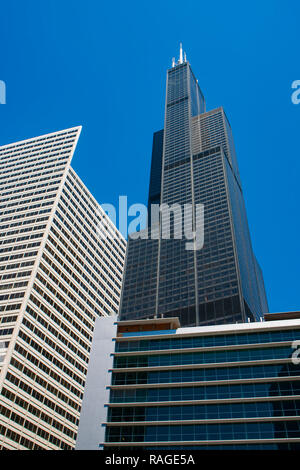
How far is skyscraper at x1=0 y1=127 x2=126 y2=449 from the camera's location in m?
91.3

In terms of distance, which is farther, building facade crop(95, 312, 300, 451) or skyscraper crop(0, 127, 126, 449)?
skyscraper crop(0, 127, 126, 449)

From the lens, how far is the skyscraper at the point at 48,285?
91312 millimetres

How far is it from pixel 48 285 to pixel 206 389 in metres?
57.3

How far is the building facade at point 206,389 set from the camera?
58.7 meters

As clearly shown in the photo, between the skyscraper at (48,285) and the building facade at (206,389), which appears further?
the skyscraper at (48,285)

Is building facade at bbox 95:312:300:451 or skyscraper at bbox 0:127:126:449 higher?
skyscraper at bbox 0:127:126:449

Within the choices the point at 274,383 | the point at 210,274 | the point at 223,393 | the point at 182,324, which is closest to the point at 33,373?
the point at 223,393

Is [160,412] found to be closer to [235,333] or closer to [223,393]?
[223,393]

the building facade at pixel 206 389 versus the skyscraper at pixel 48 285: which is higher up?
the skyscraper at pixel 48 285

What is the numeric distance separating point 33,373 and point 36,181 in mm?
61244

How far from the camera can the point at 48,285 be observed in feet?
357

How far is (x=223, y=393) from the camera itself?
62.8 meters

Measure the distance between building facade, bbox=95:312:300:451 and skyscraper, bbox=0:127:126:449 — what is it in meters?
29.9

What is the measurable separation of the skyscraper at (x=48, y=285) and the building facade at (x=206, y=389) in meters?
29.9
